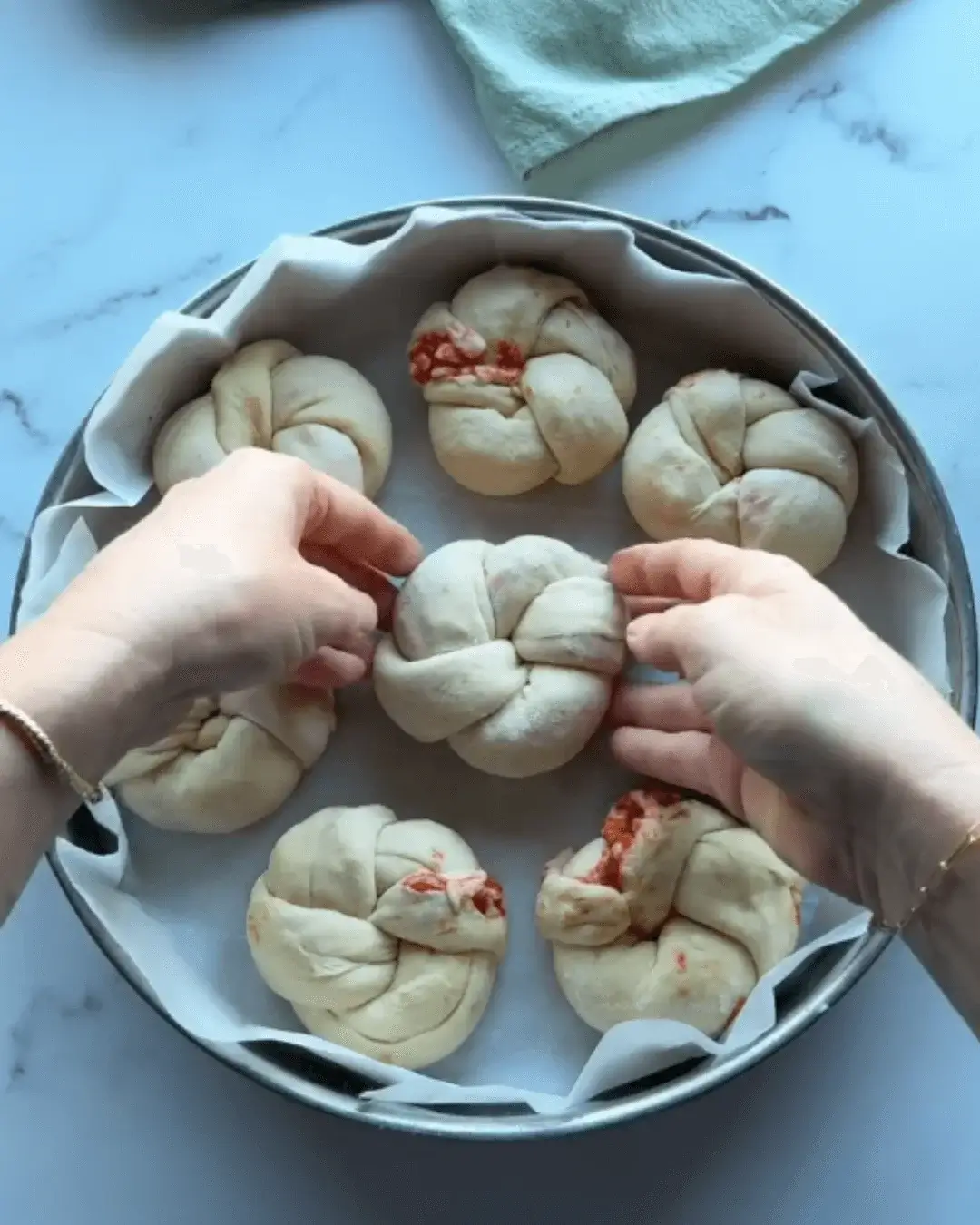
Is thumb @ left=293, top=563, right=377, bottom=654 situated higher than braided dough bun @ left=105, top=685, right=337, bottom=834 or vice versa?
thumb @ left=293, top=563, right=377, bottom=654

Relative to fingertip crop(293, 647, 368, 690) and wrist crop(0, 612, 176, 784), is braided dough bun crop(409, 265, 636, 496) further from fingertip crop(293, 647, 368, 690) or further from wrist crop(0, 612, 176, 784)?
wrist crop(0, 612, 176, 784)

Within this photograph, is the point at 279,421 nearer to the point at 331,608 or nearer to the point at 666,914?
the point at 331,608

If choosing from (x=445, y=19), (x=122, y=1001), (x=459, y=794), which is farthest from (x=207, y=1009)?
(x=445, y=19)

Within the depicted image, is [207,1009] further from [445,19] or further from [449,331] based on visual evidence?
[445,19]

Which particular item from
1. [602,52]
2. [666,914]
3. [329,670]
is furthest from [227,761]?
[602,52]

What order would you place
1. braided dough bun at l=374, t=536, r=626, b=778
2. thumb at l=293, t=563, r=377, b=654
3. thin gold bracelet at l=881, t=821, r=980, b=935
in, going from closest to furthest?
1. thin gold bracelet at l=881, t=821, r=980, b=935
2. thumb at l=293, t=563, r=377, b=654
3. braided dough bun at l=374, t=536, r=626, b=778

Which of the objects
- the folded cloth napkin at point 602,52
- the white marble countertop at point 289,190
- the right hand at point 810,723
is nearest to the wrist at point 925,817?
the right hand at point 810,723

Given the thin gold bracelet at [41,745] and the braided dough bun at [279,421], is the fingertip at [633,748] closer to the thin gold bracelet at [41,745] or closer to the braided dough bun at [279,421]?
the braided dough bun at [279,421]

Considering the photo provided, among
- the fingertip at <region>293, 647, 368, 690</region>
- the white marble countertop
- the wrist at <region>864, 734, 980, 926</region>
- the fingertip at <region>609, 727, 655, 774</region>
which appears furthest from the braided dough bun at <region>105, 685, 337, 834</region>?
the wrist at <region>864, 734, 980, 926</region>
